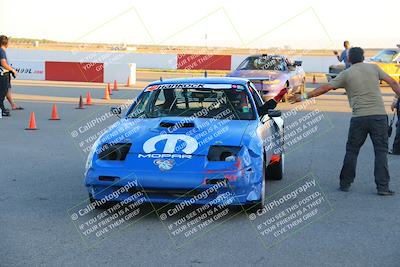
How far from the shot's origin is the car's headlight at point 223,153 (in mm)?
6020

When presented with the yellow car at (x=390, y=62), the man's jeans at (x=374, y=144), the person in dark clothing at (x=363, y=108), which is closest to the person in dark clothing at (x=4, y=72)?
the person in dark clothing at (x=363, y=108)

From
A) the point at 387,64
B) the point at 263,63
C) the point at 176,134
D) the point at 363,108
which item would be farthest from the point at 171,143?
the point at 387,64

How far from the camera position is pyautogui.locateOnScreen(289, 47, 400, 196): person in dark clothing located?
747 centimetres

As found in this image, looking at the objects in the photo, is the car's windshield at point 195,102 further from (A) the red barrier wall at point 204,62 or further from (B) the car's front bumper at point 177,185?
(A) the red barrier wall at point 204,62

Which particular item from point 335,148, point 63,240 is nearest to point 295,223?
point 63,240

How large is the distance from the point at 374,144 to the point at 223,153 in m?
2.30

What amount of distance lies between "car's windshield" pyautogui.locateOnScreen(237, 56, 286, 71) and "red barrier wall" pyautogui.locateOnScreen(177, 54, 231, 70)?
1965 centimetres

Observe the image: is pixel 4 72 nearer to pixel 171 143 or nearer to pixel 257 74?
pixel 257 74

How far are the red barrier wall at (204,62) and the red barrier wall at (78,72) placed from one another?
10.3 m

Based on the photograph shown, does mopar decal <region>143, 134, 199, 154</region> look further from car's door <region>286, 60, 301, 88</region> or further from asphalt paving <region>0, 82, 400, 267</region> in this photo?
car's door <region>286, 60, 301, 88</region>

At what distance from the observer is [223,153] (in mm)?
6094

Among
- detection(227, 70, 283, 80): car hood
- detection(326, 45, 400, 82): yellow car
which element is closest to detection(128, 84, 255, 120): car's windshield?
detection(227, 70, 283, 80): car hood

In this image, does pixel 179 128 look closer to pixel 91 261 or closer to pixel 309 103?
pixel 91 261

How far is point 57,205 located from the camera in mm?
6621
